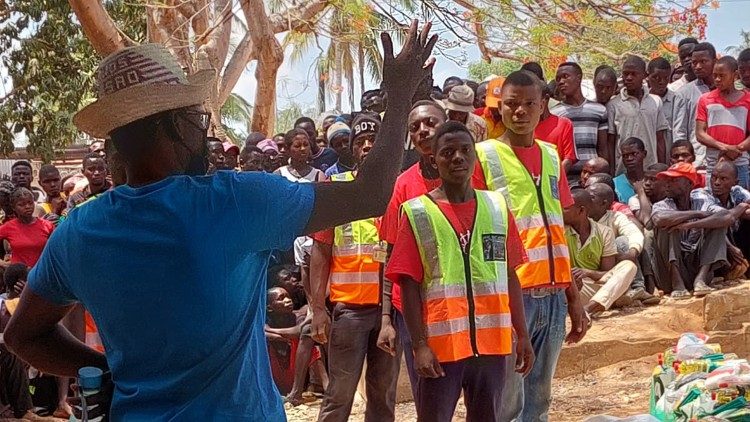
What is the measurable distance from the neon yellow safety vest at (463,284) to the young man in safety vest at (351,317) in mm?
761

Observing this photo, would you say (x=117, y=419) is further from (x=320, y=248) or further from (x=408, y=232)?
(x=320, y=248)

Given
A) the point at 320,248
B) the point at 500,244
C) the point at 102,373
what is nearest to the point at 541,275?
the point at 500,244

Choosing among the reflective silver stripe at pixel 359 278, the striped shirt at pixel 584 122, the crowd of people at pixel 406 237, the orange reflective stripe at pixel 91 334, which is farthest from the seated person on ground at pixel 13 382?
the striped shirt at pixel 584 122

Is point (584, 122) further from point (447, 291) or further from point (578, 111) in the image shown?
point (447, 291)

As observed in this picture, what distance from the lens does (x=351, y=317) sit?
443 cm

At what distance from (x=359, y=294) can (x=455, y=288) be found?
1.04 metres

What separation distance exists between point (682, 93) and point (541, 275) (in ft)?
16.4

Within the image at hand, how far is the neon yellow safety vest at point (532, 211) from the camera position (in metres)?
3.82

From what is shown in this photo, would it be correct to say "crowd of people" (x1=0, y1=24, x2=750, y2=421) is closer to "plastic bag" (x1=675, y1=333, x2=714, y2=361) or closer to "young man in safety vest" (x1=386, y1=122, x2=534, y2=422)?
"young man in safety vest" (x1=386, y1=122, x2=534, y2=422)

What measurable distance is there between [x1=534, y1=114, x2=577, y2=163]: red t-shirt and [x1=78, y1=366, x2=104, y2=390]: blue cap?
17.1 feet

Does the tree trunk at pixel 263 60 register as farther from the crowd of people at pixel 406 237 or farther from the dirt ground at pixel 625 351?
the dirt ground at pixel 625 351

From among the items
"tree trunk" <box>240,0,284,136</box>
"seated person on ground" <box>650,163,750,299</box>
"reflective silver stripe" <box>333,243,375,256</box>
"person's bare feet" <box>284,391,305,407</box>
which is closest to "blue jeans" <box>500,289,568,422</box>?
"reflective silver stripe" <box>333,243,375,256</box>

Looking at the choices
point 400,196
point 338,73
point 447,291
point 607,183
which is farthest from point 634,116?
point 338,73

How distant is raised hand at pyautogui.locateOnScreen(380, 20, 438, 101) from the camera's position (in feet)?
6.15
